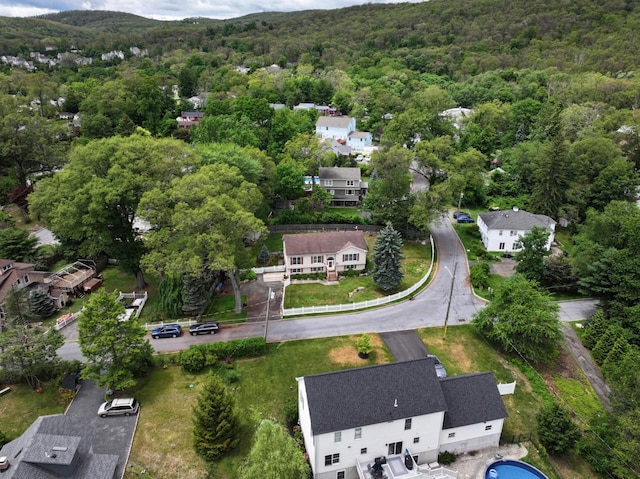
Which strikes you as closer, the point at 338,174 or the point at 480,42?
the point at 338,174

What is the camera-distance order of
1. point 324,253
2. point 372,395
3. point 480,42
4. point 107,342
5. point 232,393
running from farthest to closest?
point 480,42, point 324,253, point 232,393, point 107,342, point 372,395

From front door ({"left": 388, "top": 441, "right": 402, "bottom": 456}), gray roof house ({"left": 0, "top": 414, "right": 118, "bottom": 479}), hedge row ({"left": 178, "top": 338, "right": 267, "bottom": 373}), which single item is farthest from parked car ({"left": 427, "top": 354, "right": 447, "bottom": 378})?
gray roof house ({"left": 0, "top": 414, "right": 118, "bottom": 479})

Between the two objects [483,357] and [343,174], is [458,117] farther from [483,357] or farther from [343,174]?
[483,357]

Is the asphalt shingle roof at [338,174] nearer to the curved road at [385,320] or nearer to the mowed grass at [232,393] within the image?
the curved road at [385,320]

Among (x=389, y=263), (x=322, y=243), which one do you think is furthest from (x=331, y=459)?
(x=322, y=243)

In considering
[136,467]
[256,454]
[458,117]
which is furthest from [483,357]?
[458,117]

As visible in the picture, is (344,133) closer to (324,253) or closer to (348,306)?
(324,253)

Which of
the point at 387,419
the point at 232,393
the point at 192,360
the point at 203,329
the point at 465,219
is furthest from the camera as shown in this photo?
the point at 465,219
